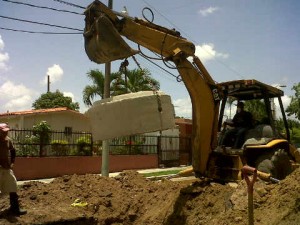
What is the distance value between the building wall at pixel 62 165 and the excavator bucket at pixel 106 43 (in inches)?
403

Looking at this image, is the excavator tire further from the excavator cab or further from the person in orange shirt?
the person in orange shirt

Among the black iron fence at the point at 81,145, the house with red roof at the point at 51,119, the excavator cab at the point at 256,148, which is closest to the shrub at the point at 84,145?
the black iron fence at the point at 81,145

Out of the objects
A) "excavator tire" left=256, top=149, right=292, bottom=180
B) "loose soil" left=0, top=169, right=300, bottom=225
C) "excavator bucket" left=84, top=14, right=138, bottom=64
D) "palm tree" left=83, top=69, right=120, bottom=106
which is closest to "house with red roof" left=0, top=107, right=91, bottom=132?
"palm tree" left=83, top=69, right=120, bottom=106

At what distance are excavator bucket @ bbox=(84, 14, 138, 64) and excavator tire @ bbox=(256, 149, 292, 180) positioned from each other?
3.59m

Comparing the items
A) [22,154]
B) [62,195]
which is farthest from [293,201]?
[22,154]

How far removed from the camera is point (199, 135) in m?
7.96

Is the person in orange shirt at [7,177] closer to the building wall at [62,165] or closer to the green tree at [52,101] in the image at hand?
the building wall at [62,165]

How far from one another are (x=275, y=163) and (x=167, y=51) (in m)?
3.21

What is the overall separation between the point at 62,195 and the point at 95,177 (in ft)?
3.45

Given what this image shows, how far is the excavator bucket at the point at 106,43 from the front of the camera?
271 inches

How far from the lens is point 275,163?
8445 millimetres

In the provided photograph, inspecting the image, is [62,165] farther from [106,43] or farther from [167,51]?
[106,43]

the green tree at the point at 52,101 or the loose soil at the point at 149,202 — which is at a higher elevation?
the green tree at the point at 52,101

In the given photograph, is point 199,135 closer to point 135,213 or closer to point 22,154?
point 135,213
